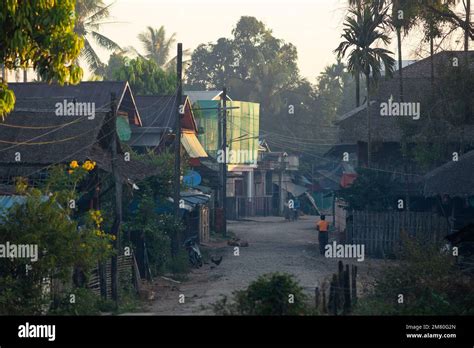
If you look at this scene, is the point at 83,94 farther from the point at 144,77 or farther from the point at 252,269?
the point at 144,77

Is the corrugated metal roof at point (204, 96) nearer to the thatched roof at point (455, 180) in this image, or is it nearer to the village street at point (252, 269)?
the village street at point (252, 269)

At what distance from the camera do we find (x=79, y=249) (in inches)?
733

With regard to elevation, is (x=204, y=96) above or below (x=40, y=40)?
above

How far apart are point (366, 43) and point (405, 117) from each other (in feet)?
16.5

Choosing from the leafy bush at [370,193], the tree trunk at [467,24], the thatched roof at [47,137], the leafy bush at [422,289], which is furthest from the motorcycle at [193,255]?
the tree trunk at [467,24]

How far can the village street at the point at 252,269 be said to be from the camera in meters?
22.4

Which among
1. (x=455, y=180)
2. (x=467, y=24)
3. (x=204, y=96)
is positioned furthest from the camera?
(x=204, y=96)

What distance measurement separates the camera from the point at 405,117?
3300 cm

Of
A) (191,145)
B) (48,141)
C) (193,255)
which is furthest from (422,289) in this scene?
(191,145)

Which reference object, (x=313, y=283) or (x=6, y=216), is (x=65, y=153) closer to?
(x=6, y=216)

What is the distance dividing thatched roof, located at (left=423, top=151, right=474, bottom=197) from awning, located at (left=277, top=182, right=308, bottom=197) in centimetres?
3887

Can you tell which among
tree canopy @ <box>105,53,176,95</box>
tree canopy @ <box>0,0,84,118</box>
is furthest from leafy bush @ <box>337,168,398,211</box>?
tree canopy @ <box>0,0,84,118</box>

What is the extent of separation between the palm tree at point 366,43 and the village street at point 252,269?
5.92m
